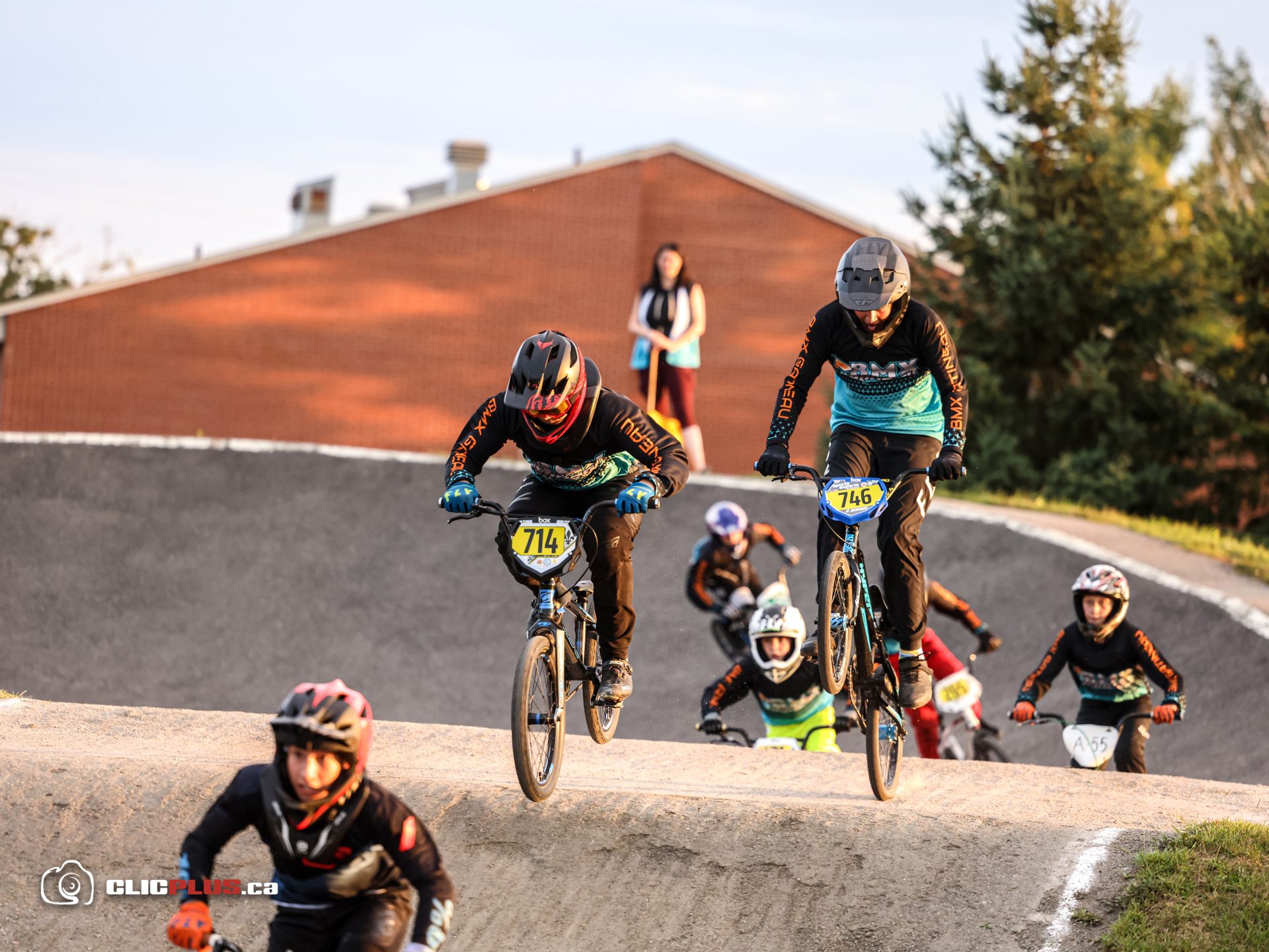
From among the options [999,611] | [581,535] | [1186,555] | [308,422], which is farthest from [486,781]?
[308,422]

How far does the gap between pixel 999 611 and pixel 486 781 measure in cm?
1010

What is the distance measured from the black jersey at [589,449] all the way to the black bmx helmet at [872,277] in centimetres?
118

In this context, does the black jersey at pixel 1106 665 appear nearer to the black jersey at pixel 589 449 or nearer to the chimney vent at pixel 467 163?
the black jersey at pixel 589 449

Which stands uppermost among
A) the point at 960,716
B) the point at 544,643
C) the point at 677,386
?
the point at 677,386

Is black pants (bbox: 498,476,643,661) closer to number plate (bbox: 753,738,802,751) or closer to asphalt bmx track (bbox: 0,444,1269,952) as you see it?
asphalt bmx track (bbox: 0,444,1269,952)

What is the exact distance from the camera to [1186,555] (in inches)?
667

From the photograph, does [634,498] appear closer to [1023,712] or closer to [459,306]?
[1023,712]

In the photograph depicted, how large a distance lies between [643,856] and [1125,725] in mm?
4799

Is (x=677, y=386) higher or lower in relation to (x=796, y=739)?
higher

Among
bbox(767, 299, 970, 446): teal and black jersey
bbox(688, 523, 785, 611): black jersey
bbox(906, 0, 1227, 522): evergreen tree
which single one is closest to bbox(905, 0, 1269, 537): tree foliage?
bbox(906, 0, 1227, 522): evergreen tree

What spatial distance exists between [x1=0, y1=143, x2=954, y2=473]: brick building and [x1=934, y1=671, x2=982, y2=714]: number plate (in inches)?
836

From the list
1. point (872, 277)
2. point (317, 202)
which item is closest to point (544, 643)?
point (872, 277)

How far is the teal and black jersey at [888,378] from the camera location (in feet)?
24.6

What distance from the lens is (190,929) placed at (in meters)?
4.37
